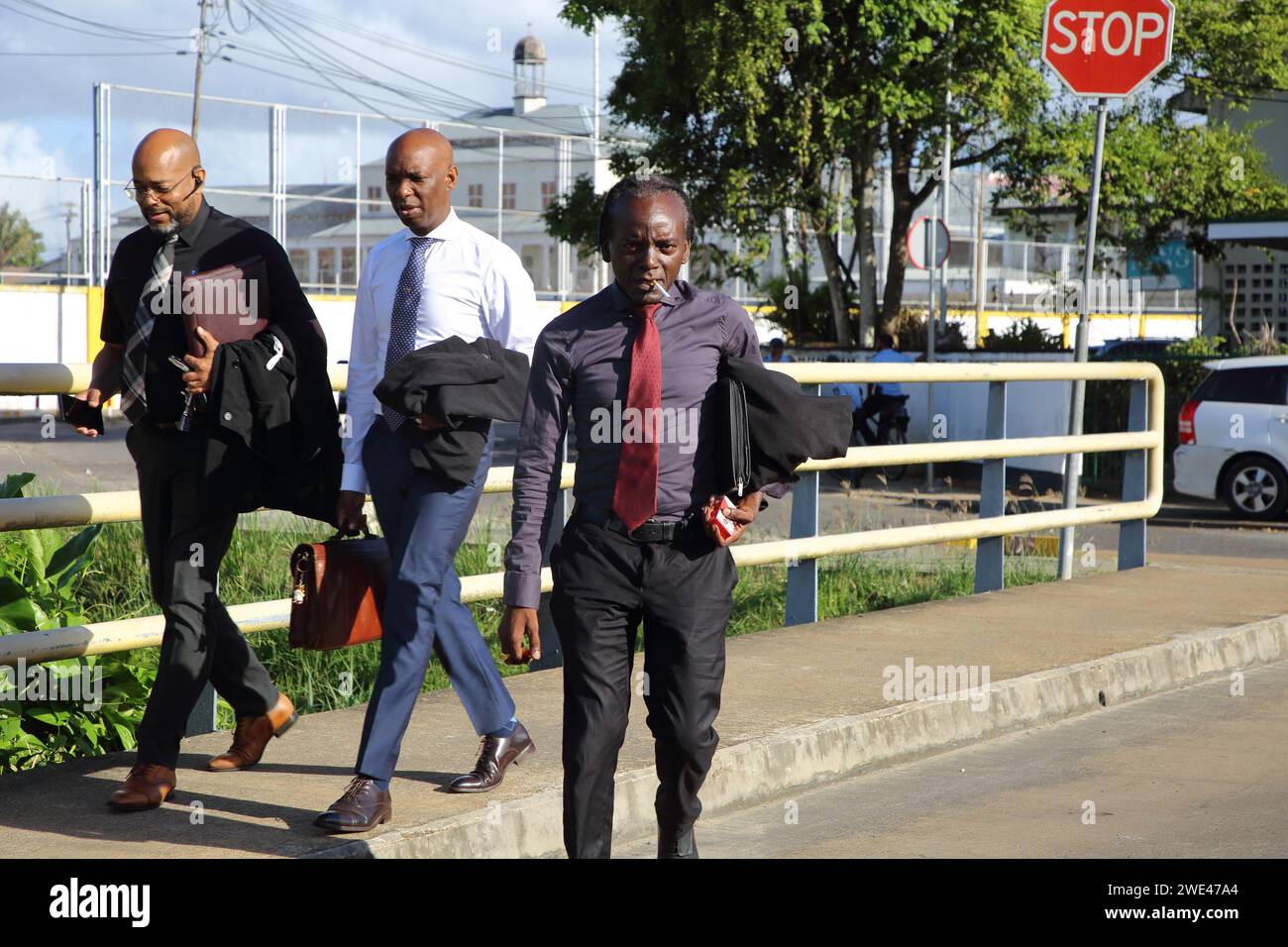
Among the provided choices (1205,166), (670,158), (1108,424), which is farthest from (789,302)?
(1108,424)

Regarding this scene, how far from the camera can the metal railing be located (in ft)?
17.2

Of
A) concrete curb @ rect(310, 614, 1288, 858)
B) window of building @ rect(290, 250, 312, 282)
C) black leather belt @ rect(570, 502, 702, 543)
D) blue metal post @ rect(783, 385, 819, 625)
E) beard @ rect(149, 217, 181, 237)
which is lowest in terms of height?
concrete curb @ rect(310, 614, 1288, 858)

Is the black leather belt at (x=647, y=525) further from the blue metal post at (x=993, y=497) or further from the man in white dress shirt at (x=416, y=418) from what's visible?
the blue metal post at (x=993, y=497)

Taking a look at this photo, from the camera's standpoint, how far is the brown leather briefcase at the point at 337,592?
16.1 ft

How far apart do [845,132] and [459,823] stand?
18.1 m

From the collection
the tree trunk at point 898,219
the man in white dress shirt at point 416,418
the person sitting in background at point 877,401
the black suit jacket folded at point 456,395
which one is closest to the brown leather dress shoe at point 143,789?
the man in white dress shirt at point 416,418

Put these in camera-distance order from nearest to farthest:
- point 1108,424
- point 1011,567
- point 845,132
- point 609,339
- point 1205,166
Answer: point 609,339 → point 1011,567 → point 1108,424 → point 845,132 → point 1205,166

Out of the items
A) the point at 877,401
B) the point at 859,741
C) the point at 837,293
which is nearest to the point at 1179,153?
the point at 837,293

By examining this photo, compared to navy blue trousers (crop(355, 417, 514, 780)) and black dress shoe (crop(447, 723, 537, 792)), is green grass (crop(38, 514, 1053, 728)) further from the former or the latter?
navy blue trousers (crop(355, 417, 514, 780))

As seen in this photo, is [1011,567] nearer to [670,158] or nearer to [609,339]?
[609,339]

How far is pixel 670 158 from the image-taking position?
23.2 metres

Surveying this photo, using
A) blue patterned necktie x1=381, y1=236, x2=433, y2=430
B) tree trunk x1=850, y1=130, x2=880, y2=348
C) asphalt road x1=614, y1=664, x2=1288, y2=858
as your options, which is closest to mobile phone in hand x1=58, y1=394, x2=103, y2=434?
blue patterned necktie x1=381, y1=236, x2=433, y2=430

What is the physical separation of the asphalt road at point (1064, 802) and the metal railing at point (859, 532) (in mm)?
1350

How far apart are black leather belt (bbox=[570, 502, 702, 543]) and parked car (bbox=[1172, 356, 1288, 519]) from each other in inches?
524
